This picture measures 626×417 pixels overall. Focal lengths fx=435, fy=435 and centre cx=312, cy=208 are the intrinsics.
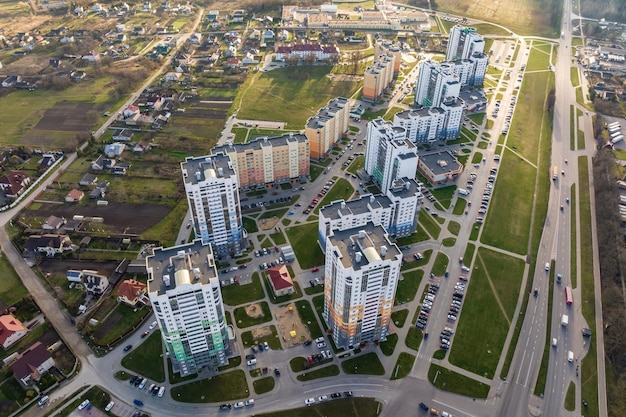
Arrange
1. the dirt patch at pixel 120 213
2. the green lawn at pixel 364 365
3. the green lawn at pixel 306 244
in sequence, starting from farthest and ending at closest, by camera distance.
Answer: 1. the dirt patch at pixel 120 213
2. the green lawn at pixel 306 244
3. the green lawn at pixel 364 365

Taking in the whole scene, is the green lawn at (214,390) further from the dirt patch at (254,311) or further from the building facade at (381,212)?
the building facade at (381,212)

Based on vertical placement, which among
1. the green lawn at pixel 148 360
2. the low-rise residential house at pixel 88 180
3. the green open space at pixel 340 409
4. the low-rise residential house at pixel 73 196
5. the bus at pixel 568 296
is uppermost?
the low-rise residential house at pixel 88 180

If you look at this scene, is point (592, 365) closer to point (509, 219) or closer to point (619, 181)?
point (509, 219)

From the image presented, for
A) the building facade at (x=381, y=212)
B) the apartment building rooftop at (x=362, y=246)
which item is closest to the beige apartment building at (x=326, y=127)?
the building facade at (x=381, y=212)

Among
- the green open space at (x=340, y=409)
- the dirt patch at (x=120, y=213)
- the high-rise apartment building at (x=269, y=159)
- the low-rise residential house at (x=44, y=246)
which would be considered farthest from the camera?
the high-rise apartment building at (x=269, y=159)

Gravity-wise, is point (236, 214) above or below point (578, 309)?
above

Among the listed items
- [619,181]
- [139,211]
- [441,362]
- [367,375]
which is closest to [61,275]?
[139,211]
